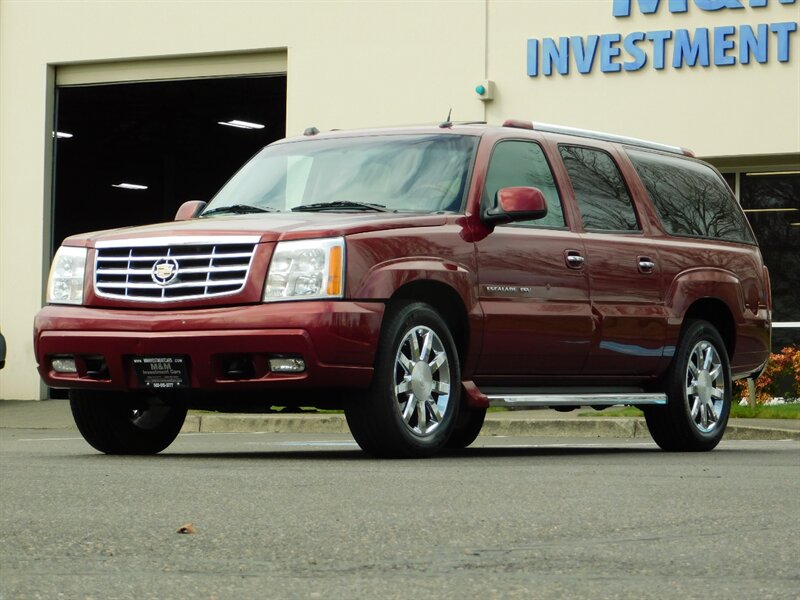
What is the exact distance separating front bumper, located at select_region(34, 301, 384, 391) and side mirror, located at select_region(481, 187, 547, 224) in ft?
3.42

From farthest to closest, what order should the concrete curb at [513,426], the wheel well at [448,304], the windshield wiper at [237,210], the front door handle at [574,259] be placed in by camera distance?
1. the concrete curb at [513,426]
2. the front door handle at [574,259]
3. the windshield wiper at [237,210]
4. the wheel well at [448,304]

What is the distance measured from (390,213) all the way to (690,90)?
39.3ft

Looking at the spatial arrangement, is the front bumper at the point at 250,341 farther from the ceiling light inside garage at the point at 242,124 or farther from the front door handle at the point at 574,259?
the ceiling light inside garage at the point at 242,124

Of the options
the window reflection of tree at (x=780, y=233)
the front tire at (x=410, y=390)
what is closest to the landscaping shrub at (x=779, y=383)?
the window reflection of tree at (x=780, y=233)

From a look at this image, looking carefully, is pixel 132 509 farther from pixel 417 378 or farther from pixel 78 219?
pixel 78 219

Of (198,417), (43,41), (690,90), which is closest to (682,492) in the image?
(198,417)

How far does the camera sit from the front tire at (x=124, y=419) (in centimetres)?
966

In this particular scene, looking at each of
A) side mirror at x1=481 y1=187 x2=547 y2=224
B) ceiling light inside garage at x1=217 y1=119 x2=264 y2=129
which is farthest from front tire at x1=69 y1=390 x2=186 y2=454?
ceiling light inside garage at x1=217 y1=119 x2=264 y2=129

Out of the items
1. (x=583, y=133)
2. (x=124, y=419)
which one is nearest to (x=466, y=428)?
(x=583, y=133)

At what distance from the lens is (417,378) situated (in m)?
9.00

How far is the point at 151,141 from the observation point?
3731cm

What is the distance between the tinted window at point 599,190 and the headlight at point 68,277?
309 centimetres

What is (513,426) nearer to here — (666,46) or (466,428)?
(466,428)

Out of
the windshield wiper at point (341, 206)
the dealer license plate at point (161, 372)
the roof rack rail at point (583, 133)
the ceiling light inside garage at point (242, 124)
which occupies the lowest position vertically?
the dealer license plate at point (161, 372)
